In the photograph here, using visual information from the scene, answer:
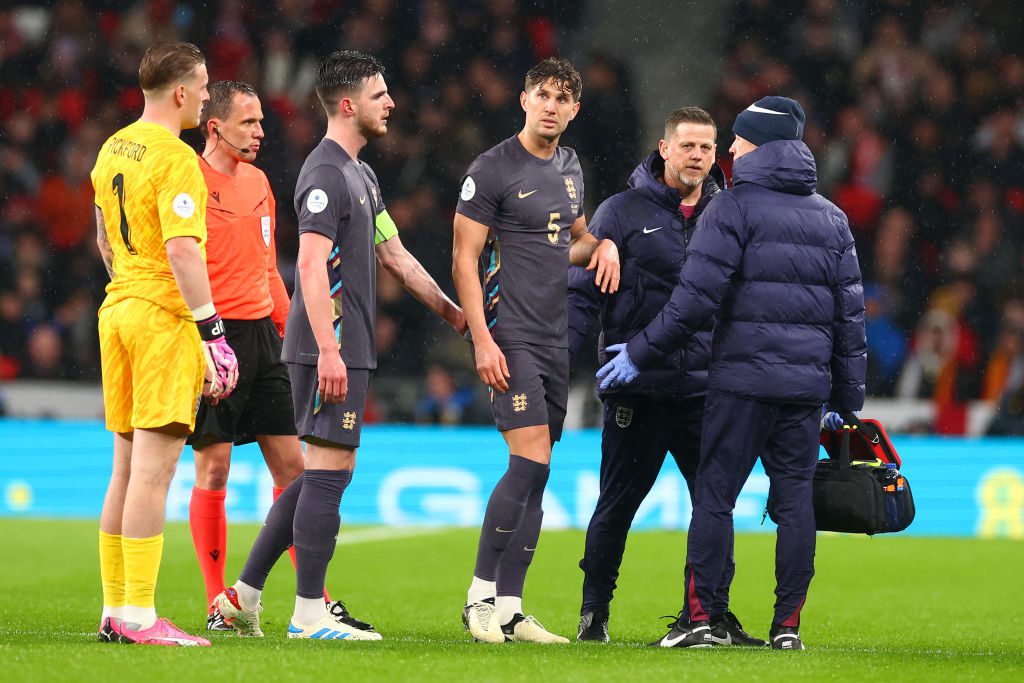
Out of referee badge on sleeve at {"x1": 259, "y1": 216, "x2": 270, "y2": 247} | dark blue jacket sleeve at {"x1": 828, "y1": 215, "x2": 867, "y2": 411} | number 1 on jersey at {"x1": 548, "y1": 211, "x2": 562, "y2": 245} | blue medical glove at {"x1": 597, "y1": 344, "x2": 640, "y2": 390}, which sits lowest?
blue medical glove at {"x1": 597, "y1": 344, "x2": 640, "y2": 390}

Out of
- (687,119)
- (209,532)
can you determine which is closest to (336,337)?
(209,532)

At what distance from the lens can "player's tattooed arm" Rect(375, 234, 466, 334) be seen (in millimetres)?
5070

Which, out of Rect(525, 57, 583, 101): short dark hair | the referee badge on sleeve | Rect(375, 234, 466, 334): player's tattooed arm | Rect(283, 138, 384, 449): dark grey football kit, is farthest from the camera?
the referee badge on sleeve

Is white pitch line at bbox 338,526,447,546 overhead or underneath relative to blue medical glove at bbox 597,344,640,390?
underneath

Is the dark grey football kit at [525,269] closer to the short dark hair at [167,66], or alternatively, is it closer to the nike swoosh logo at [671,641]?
the nike swoosh logo at [671,641]

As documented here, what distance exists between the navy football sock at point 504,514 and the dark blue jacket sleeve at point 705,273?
64 cm

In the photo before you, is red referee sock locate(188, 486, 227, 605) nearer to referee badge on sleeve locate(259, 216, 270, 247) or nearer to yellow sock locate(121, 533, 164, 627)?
referee badge on sleeve locate(259, 216, 270, 247)

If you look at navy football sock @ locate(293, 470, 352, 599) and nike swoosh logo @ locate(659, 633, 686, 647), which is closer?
navy football sock @ locate(293, 470, 352, 599)

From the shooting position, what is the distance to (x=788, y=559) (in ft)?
15.7

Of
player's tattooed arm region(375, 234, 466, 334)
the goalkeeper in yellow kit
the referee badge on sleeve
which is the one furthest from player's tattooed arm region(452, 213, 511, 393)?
the referee badge on sleeve

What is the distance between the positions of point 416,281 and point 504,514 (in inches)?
35.5

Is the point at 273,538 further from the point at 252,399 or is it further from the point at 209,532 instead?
A: the point at 252,399

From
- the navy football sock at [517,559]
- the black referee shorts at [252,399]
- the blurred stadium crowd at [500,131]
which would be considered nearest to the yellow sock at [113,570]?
the black referee shorts at [252,399]

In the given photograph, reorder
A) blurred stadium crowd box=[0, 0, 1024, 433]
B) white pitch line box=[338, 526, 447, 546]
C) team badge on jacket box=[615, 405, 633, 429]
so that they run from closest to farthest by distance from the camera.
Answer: team badge on jacket box=[615, 405, 633, 429] < white pitch line box=[338, 526, 447, 546] < blurred stadium crowd box=[0, 0, 1024, 433]
